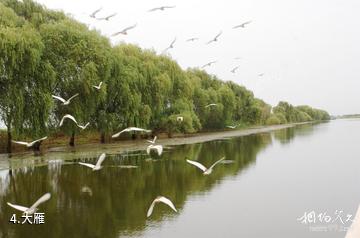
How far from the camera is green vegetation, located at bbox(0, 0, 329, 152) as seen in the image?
25000 mm

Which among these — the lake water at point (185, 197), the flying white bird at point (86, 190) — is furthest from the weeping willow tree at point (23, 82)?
the flying white bird at point (86, 190)

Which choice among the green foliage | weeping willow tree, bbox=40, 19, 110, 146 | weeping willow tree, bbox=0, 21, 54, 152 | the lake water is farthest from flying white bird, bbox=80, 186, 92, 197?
the green foliage

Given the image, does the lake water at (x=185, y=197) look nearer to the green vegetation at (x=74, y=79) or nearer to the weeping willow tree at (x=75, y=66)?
the green vegetation at (x=74, y=79)

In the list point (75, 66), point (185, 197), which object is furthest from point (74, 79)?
point (185, 197)

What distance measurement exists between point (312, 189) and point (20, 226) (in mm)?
9116

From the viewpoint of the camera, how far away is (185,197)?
14453 mm

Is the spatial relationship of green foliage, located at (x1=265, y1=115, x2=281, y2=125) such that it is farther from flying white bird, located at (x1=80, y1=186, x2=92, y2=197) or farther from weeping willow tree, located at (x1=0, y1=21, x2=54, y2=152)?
flying white bird, located at (x1=80, y1=186, x2=92, y2=197)

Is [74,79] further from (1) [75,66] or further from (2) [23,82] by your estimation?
(2) [23,82]

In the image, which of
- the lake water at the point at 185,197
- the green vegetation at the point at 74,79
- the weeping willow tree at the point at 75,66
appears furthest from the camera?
the weeping willow tree at the point at 75,66

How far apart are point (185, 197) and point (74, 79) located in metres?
16.6

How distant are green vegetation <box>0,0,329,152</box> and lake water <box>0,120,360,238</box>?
3106 millimetres

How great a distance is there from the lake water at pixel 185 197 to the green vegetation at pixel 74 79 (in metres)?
3.11

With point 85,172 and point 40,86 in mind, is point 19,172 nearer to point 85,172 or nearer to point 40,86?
point 85,172

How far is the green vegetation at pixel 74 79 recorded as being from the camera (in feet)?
82.0
